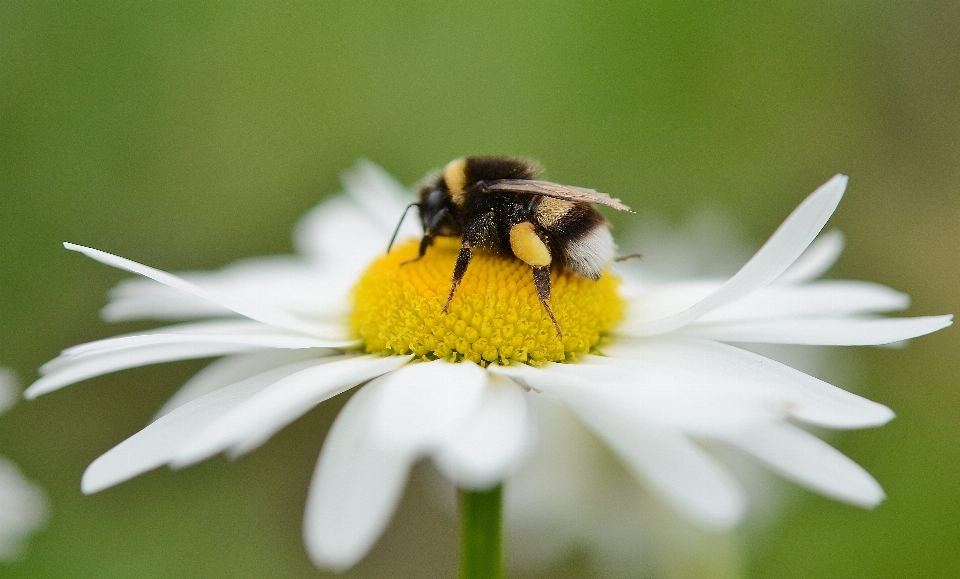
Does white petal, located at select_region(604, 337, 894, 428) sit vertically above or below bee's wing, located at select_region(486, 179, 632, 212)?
below

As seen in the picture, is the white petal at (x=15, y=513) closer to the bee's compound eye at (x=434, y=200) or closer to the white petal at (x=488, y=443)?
the bee's compound eye at (x=434, y=200)

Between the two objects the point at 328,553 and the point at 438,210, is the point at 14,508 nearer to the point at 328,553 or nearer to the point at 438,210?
the point at 438,210

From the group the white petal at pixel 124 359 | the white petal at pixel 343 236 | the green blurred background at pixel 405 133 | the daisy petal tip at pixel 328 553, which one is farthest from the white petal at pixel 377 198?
the daisy petal tip at pixel 328 553

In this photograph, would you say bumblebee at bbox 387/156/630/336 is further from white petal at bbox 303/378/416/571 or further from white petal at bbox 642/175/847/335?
white petal at bbox 303/378/416/571

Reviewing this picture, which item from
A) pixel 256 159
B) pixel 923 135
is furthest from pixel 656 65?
pixel 256 159

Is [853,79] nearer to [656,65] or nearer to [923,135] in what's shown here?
[923,135]

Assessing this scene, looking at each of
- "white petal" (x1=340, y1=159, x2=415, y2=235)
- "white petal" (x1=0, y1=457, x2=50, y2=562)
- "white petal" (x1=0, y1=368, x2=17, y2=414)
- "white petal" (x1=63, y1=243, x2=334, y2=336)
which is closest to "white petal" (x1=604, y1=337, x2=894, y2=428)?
"white petal" (x1=63, y1=243, x2=334, y2=336)
